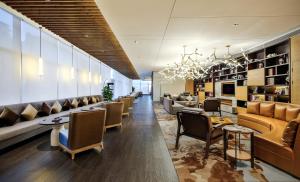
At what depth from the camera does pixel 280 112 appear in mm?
A: 4695

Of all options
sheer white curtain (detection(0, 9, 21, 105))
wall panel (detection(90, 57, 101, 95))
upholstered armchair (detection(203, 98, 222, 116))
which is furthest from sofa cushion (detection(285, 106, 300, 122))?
wall panel (detection(90, 57, 101, 95))

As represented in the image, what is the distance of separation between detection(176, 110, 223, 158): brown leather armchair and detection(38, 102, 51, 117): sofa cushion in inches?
161

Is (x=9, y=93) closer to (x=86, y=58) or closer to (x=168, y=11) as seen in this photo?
(x=168, y=11)

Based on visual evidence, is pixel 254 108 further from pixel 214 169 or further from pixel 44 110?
pixel 44 110

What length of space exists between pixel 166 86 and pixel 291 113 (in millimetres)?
11113

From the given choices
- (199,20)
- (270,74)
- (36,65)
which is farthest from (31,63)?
(270,74)

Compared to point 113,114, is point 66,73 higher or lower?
higher

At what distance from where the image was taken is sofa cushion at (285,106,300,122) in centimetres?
418

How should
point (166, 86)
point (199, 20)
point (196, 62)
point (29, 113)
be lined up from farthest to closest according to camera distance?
1. point (166, 86)
2. point (196, 62)
3. point (29, 113)
4. point (199, 20)

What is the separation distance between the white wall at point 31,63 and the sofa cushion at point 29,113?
0.39 m

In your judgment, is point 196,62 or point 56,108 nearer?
point 56,108

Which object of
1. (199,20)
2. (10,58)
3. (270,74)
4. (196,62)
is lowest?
(270,74)

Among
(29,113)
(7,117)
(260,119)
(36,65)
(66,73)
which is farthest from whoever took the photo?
(66,73)

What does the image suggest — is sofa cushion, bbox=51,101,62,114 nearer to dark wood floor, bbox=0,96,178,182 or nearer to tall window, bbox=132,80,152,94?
dark wood floor, bbox=0,96,178,182
